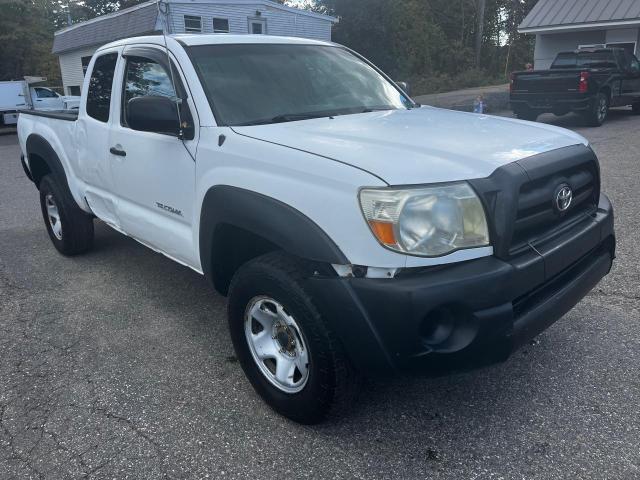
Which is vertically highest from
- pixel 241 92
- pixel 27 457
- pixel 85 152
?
pixel 241 92

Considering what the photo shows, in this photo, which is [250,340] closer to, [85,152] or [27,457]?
[27,457]

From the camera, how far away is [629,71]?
14922mm

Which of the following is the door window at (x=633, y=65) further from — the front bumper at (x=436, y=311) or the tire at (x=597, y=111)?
the front bumper at (x=436, y=311)

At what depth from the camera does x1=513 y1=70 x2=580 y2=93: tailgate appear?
1290 centimetres

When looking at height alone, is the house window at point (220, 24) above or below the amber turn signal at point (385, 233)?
above

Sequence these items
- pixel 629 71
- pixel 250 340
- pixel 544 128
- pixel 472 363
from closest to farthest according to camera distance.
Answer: pixel 472 363, pixel 250 340, pixel 544 128, pixel 629 71

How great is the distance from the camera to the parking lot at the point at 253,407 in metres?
2.54

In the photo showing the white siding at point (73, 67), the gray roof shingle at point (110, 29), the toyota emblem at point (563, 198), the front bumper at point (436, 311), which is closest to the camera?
the front bumper at point (436, 311)

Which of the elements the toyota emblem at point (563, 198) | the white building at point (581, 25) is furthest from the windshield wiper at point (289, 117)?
the white building at point (581, 25)

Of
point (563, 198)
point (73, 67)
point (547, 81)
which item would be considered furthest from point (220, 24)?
point (563, 198)

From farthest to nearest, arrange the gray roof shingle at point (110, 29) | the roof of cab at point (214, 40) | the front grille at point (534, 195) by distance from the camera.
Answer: the gray roof shingle at point (110, 29) < the roof of cab at point (214, 40) < the front grille at point (534, 195)

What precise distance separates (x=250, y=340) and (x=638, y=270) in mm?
3232

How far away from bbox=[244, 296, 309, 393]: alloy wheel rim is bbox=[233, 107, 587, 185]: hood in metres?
0.79

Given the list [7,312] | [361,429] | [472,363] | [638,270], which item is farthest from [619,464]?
[7,312]
